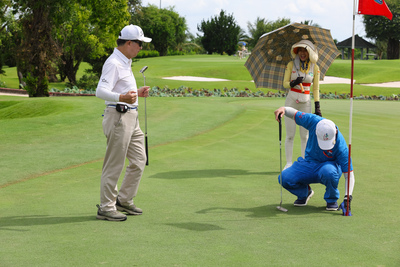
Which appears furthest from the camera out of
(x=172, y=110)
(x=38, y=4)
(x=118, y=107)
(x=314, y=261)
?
(x=38, y=4)

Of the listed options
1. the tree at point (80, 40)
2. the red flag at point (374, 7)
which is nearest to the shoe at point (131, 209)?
the red flag at point (374, 7)

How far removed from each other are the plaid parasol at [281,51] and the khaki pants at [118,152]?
4554mm

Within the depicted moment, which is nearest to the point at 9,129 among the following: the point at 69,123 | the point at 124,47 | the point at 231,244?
the point at 69,123

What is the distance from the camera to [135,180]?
22.2 ft

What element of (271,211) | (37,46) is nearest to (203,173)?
(271,211)

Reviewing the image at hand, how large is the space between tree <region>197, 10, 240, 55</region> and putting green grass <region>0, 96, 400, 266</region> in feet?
271

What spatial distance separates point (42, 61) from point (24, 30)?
208cm

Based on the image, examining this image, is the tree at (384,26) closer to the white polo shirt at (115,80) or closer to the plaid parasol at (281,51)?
the plaid parasol at (281,51)

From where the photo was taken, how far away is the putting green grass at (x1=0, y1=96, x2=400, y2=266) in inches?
200

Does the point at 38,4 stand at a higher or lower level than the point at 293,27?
higher

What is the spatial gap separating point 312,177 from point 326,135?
0.64 m

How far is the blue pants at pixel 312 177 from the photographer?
6816mm

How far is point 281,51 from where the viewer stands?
34.5 feet

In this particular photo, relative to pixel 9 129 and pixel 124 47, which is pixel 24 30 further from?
pixel 124 47
